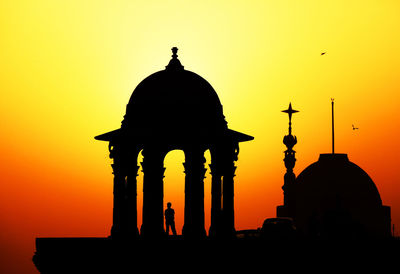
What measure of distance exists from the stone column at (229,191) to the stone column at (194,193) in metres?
0.95

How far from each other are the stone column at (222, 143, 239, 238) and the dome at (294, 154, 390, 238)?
169ft

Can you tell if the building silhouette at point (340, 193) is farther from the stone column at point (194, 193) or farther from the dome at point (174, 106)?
the dome at point (174, 106)

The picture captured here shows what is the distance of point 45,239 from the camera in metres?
39.0

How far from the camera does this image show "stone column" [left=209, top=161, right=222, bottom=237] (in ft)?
133

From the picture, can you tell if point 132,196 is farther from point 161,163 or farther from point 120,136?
point 120,136

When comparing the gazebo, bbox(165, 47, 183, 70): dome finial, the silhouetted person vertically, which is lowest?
the silhouetted person

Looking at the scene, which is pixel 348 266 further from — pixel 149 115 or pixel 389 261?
pixel 149 115

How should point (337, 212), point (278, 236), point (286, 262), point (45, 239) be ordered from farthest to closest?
point (337, 212), point (278, 236), point (45, 239), point (286, 262)

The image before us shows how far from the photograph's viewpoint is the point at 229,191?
40844 mm

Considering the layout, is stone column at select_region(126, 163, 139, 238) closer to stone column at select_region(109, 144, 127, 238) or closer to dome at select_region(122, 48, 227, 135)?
stone column at select_region(109, 144, 127, 238)

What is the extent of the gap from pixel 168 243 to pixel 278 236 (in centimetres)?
939

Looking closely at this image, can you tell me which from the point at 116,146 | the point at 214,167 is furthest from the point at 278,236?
the point at 116,146

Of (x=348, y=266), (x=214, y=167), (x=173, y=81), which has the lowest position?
(x=348, y=266)

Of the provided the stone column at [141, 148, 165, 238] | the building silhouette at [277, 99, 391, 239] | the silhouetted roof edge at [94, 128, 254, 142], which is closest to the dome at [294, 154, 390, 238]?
the building silhouette at [277, 99, 391, 239]
